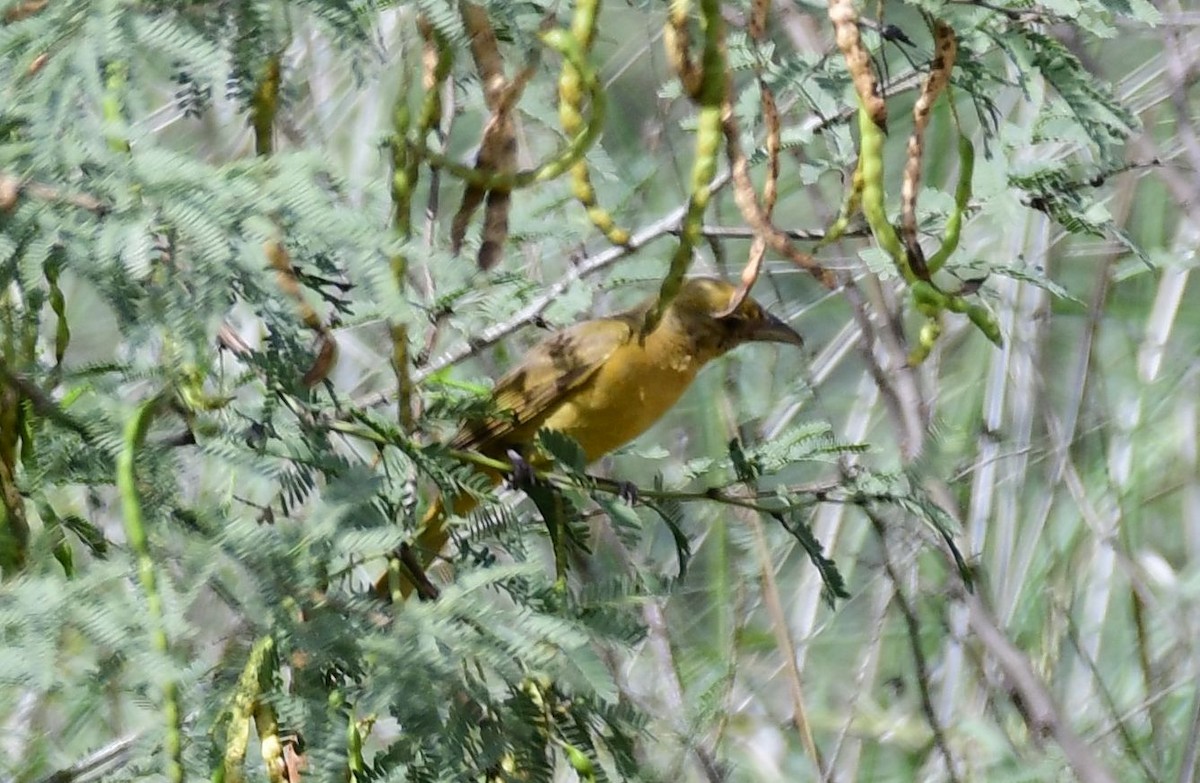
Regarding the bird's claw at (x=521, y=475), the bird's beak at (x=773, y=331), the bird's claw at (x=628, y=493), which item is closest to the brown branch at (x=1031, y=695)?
the bird's beak at (x=773, y=331)

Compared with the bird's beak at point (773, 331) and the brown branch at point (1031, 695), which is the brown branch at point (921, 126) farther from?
the bird's beak at point (773, 331)

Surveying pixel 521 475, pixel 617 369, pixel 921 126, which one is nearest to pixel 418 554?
pixel 521 475

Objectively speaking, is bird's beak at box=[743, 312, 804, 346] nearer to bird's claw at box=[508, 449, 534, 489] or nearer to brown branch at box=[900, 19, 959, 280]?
bird's claw at box=[508, 449, 534, 489]

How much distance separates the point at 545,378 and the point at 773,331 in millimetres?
679

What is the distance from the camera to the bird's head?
11.0ft

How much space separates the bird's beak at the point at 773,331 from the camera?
341cm

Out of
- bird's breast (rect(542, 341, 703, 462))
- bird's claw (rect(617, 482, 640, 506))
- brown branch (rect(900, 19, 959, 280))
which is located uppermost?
brown branch (rect(900, 19, 959, 280))

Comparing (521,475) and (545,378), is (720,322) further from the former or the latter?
(521,475)

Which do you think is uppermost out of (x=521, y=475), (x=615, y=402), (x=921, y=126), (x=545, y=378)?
(x=921, y=126)

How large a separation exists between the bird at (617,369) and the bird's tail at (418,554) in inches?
33.5

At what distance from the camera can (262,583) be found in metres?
1.30

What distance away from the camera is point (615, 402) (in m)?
3.20

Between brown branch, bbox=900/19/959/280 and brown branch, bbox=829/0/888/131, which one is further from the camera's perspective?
brown branch, bbox=900/19/959/280

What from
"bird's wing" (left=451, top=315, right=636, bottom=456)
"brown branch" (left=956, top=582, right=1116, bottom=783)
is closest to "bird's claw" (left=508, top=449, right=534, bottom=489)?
"bird's wing" (left=451, top=315, right=636, bottom=456)
